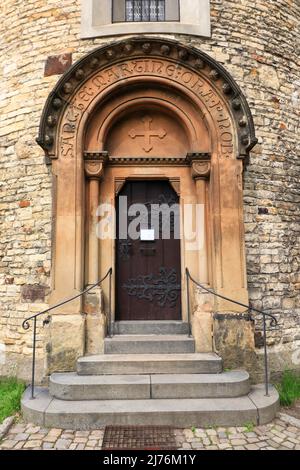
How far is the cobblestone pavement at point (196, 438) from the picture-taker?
335cm

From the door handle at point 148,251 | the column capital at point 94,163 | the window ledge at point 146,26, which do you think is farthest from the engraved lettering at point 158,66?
the door handle at point 148,251

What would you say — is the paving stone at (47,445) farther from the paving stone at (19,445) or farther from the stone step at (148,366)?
the stone step at (148,366)

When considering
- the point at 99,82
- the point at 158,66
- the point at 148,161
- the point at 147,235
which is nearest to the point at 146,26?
the point at 158,66

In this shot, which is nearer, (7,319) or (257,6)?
(7,319)

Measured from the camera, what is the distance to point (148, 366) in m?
4.42

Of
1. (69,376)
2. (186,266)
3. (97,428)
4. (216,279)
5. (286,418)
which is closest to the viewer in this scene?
(97,428)

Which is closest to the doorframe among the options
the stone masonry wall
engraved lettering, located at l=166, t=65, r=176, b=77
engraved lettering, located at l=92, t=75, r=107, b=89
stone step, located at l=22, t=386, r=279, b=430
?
the stone masonry wall

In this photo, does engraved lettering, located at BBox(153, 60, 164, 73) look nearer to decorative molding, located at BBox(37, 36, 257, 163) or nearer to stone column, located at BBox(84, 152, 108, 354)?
decorative molding, located at BBox(37, 36, 257, 163)

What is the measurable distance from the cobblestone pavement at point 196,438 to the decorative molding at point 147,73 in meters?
3.62

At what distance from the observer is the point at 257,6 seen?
5973 mm

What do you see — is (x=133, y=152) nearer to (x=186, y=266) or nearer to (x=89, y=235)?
(x=89, y=235)

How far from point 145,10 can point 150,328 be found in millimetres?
5456

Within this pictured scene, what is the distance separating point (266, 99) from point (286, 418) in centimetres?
477

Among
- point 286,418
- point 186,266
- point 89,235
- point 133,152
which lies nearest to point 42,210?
point 89,235
